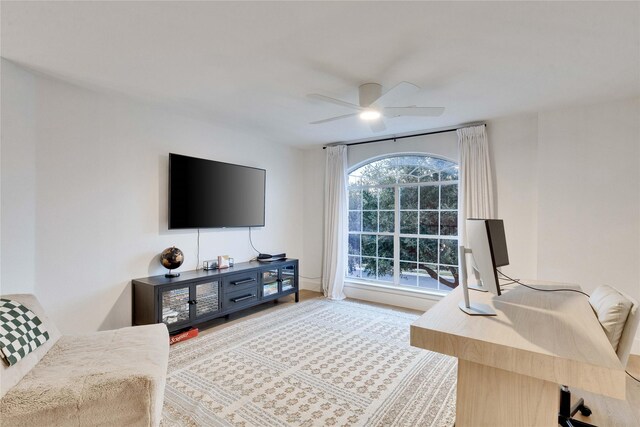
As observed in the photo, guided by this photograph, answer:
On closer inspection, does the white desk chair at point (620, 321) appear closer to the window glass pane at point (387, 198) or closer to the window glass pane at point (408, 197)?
the window glass pane at point (408, 197)

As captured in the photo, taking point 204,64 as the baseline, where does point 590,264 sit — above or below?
Answer: below

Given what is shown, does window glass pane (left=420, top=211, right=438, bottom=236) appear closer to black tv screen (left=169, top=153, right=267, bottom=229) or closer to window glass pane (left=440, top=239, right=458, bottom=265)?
window glass pane (left=440, top=239, right=458, bottom=265)

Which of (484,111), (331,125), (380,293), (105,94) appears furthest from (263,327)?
(484,111)

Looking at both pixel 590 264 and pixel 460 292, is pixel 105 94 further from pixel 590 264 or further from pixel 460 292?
pixel 590 264

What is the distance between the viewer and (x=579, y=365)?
1.02m

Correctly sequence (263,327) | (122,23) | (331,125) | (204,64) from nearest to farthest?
(122,23)
(204,64)
(263,327)
(331,125)

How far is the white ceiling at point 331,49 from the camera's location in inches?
69.6

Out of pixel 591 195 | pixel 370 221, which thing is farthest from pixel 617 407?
pixel 370 221

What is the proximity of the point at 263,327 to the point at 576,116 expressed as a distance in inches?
157

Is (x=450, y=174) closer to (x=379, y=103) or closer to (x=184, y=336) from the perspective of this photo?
(x=379, y=103)

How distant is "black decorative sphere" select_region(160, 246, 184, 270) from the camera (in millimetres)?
3357

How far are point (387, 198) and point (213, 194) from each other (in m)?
2.49

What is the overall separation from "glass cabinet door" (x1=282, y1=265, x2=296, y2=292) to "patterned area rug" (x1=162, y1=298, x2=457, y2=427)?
0.93 metres

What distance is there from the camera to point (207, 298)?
349 centimetres
